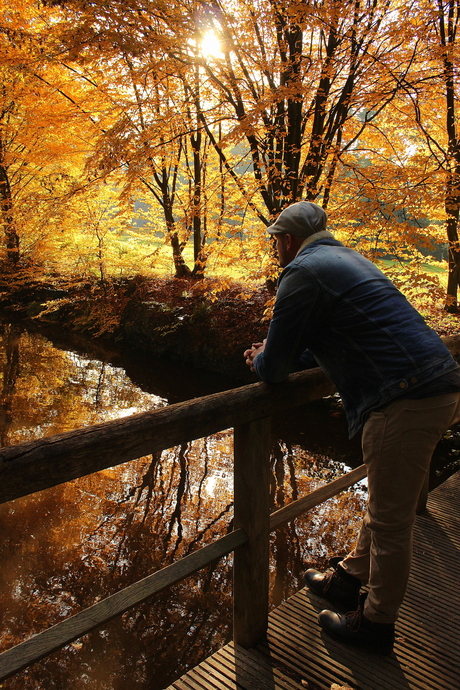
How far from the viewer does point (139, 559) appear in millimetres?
3871

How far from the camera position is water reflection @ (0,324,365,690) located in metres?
2.93

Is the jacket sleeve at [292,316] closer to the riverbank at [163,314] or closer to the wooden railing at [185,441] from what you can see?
the wooden railing at [185,441]

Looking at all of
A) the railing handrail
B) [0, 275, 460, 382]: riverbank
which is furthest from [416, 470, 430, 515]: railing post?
[0, 275, 460, 382]: riverbank

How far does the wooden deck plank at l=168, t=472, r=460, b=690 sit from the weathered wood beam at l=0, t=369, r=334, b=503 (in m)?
1.08

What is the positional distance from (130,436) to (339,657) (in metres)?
1.49

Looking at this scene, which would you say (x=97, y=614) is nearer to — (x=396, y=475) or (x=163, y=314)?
(x=396, y=475)

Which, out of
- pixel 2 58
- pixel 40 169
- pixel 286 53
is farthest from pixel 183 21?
pixel 40 169

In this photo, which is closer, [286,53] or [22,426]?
[286,53]

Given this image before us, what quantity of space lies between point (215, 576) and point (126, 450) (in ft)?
9.72

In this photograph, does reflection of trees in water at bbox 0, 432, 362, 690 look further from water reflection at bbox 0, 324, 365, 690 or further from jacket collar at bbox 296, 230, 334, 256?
jacket collar at bbox 296, 230, 334, 256

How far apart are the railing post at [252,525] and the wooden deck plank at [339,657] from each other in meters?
0.12

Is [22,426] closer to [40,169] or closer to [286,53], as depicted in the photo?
[286,53]

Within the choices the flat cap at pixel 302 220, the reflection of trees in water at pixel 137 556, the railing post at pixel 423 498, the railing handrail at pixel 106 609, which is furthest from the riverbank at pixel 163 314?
the railing handrail at pixel 106 609

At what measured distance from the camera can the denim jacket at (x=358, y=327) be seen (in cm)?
155
